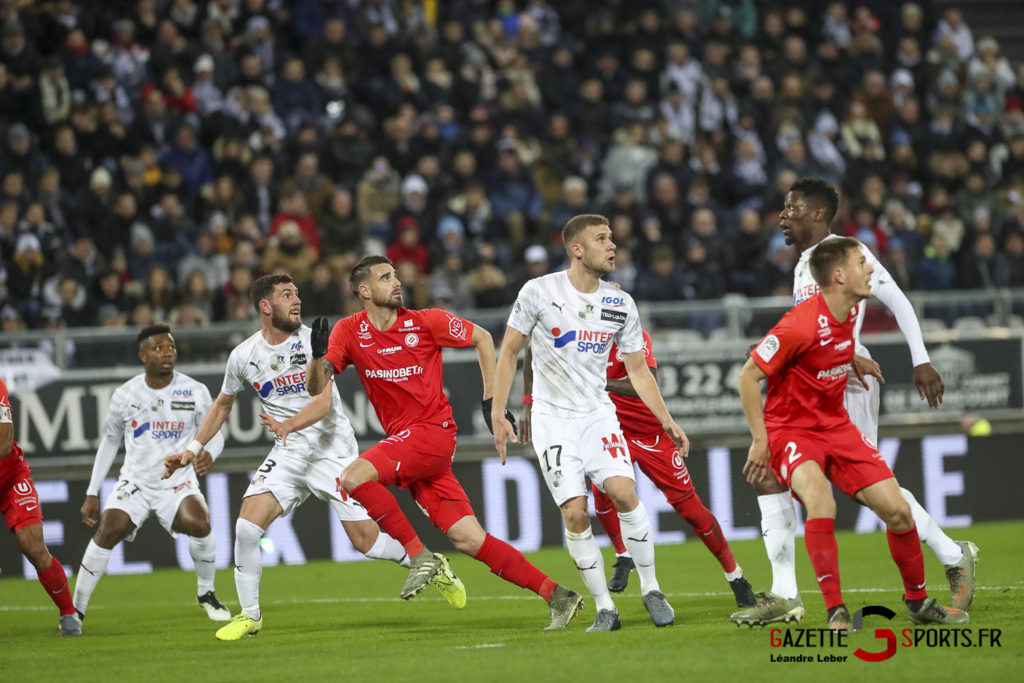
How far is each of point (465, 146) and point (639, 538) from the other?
10458 millimetres

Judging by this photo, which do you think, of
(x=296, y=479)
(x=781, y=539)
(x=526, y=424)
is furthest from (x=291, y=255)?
(x=781, y=539)

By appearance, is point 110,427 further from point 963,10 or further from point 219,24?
point 963,10

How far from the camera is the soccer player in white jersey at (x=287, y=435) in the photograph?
9266 mm

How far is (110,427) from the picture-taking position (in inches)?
421

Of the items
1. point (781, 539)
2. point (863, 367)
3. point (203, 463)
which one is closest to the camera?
point (781, 539)

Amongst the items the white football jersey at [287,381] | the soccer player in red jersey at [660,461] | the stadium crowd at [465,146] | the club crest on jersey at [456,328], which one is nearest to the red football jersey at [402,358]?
the club crest on jersey at [456,328]

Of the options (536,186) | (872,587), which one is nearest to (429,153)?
(536,186)

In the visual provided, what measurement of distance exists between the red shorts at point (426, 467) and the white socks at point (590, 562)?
84 centimetres

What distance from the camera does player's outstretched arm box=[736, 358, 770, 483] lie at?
281 inches

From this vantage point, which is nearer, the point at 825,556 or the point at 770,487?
the point at 825,556

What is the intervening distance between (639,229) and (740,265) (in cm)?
126

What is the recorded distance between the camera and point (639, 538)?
809cm

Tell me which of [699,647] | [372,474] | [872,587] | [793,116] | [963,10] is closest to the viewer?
[699,647]

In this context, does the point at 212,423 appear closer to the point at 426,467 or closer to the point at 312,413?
the point at 312,413
